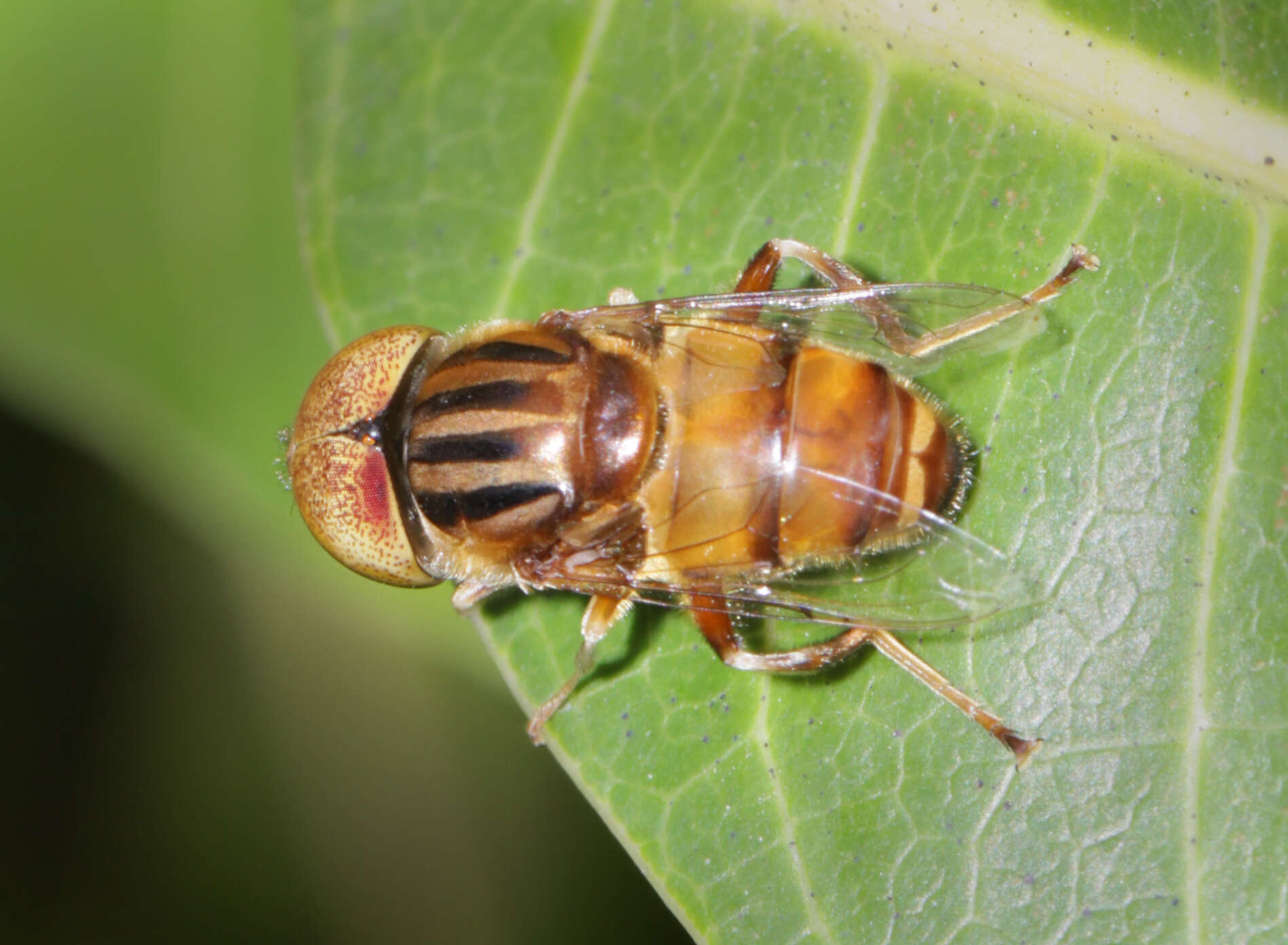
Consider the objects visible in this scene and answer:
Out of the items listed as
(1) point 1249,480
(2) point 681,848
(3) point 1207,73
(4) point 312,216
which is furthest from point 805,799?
(4) point 312,216

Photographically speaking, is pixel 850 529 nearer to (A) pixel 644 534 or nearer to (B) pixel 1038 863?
(A) pixel 644 534

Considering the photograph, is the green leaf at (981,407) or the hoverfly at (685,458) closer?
the green leaf at (981,407)

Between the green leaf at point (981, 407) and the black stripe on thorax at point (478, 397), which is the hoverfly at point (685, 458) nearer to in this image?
the black stripe on thorax at point (478, 397)

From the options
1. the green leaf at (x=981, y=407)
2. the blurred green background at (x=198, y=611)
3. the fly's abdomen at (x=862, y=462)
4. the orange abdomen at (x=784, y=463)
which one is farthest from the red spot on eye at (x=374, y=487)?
the fly's abdomen at (x=862, y=462)

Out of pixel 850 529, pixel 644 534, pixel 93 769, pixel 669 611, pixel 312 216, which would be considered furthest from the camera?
pixel 93 769

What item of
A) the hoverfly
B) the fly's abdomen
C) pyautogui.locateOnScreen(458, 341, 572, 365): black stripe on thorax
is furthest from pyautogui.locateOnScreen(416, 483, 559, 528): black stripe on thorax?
the fly's abdomen

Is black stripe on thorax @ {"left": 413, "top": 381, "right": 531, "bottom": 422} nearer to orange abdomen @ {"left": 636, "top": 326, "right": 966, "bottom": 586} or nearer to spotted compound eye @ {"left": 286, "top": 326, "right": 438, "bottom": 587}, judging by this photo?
spotted compound eye @ {"left": 286, "top": 326, "right": 438, "bottom": 587}
